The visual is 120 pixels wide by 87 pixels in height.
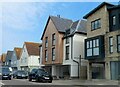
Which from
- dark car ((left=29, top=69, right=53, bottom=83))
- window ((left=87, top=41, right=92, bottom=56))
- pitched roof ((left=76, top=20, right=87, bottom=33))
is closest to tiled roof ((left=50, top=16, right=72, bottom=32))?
pitched roof ((left=76, top=20, right=87, bottom=33))

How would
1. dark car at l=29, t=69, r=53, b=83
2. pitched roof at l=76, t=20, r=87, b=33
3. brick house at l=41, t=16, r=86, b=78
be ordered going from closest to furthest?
dark car at l=29, t=69, r=53, b=83, brick house at l=41, t=16, r=86, b=78, pitched roof at l=76, t=20, r=87, b=33

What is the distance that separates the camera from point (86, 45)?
3684 centimetres

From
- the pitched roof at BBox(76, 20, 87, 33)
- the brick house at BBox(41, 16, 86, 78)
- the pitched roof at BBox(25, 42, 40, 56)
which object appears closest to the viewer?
the brick house at BBox(41, 16, 86, 78)

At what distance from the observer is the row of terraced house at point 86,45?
32.5 metres

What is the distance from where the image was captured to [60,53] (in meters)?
44.5

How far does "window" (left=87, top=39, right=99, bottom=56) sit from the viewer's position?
34294 millimetres

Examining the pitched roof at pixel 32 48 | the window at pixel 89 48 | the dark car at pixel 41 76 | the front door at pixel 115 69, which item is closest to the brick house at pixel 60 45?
the window at pixel 89 48

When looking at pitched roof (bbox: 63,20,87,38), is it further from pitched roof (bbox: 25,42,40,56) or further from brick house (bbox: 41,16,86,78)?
pitched roof (bbox: 25,42,40,56)

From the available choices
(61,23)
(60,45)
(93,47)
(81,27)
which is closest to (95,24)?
(93,47)

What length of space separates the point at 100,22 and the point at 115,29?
2.99 m

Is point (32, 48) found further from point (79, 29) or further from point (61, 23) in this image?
point (79, 29)

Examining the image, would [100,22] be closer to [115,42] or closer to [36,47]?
[115,42]

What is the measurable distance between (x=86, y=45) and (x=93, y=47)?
6.20 ft

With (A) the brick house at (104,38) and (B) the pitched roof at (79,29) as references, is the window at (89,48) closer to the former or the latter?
(A) the brick house at (104,38)
